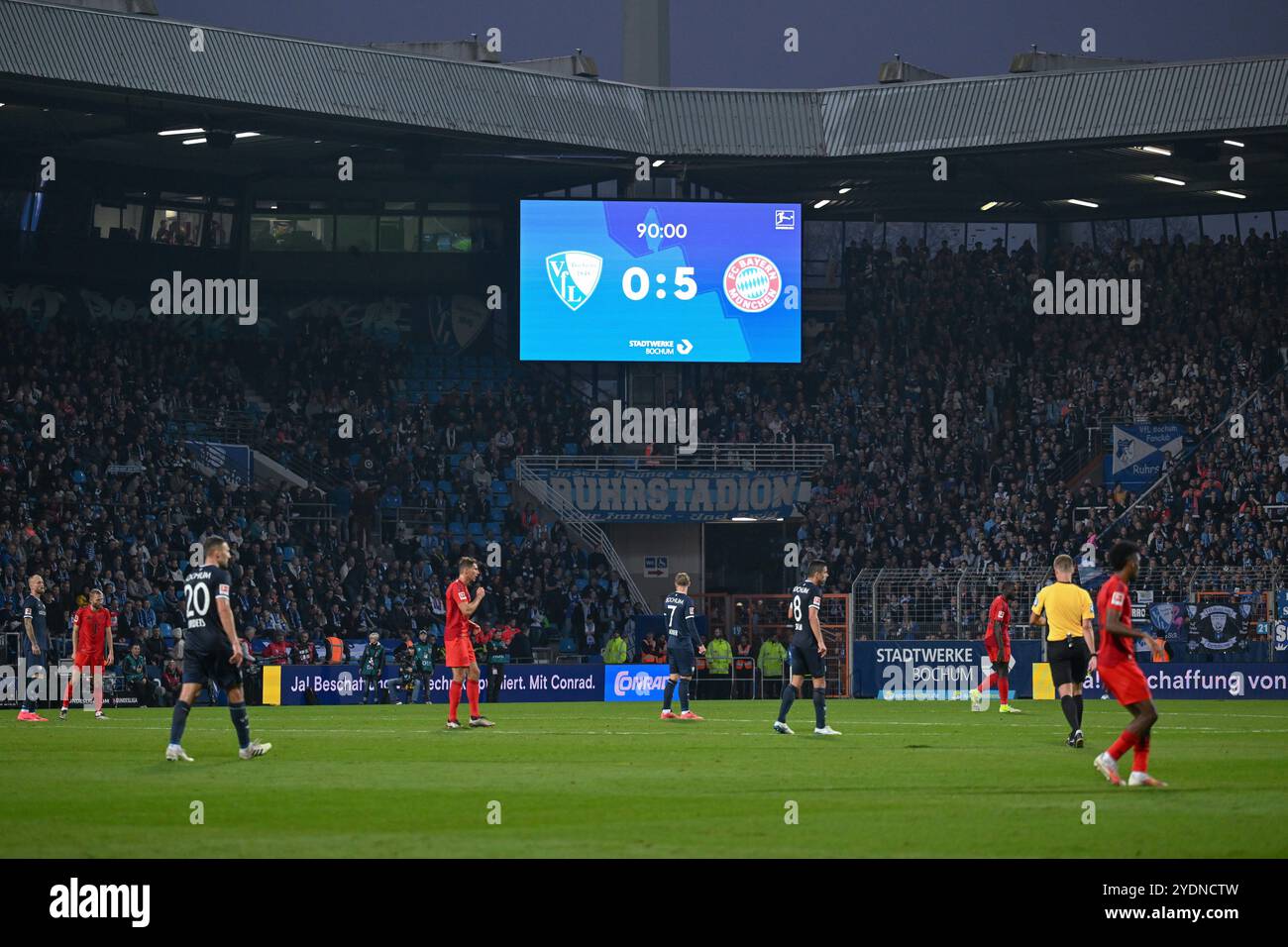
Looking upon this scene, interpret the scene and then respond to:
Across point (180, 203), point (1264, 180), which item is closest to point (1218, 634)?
point (1264, 180)

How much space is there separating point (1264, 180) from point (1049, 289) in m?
8.08

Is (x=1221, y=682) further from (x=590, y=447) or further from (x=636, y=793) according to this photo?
(x=636, y=793)

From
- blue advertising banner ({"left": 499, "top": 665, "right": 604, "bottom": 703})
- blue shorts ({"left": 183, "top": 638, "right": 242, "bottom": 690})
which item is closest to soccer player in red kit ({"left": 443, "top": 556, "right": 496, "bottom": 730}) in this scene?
blue shorts ({"left": 183, "top": 638, "right": 242, "bottom": 690})

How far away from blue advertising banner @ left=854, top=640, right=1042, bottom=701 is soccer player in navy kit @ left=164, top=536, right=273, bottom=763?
24731 millimetres

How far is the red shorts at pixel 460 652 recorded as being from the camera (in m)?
26.2

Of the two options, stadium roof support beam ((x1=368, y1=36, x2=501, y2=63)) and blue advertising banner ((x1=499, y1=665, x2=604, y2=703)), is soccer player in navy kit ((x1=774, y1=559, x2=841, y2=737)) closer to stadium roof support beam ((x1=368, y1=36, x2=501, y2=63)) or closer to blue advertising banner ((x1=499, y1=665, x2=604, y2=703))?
blue advertising banner ((x1=499, y1=665, x2=604, y2=703))

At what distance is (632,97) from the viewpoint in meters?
51.1

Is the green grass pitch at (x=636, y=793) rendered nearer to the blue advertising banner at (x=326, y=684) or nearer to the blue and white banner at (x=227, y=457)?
the blue advertising banner at (x=326, y=684)

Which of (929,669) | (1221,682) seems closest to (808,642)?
(929,669)

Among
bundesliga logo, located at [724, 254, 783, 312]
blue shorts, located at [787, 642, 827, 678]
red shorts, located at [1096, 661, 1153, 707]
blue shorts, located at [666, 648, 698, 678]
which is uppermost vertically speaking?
bundesliga logo, located at [724, 254, 783, 312]

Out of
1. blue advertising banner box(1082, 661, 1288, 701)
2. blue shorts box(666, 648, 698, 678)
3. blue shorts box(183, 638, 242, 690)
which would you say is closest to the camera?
blue shorts box(183, 638, 242, 690)

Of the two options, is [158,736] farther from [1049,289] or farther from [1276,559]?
[1049,289]

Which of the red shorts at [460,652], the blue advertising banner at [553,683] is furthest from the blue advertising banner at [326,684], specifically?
the red shorts at [460,652]

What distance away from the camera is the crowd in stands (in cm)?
4412
